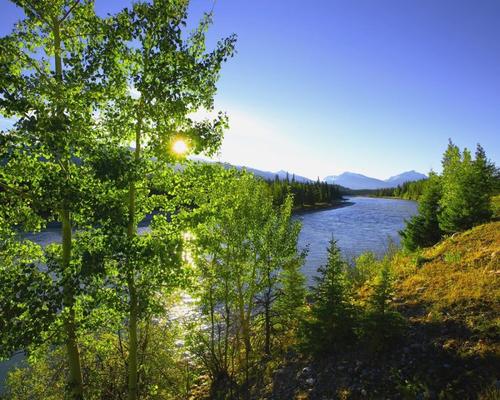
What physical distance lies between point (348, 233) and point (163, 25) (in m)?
60.9

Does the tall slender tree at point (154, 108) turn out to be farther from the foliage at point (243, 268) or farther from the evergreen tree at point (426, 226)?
the evergreen tree at point (426, 226)

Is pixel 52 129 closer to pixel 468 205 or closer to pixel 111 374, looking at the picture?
pixel 111 374

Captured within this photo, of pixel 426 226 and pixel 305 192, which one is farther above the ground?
pixel 305 192

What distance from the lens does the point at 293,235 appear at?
17312mm

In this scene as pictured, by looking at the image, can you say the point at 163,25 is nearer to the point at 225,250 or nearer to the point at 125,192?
the point at 125,192

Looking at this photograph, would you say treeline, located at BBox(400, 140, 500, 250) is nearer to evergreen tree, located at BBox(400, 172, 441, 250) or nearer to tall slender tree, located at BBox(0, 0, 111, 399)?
evergreen tree, located at BBox(400, 172, 441, 250)

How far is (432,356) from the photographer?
923cm

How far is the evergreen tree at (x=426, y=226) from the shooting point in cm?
3222

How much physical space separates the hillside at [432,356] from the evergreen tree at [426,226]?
723 inches

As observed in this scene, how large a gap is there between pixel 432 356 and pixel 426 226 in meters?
26.2

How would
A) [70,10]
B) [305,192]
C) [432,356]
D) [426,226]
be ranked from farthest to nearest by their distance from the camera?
[305,192] < [426,226] < [432,356] < [70,10]

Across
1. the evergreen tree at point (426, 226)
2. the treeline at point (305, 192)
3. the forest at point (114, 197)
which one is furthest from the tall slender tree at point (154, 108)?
the treeline at point (305, 192)

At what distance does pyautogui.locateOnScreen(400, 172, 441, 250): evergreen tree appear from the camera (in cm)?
3222

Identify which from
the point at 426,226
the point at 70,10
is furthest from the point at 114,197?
the point at 426,226
